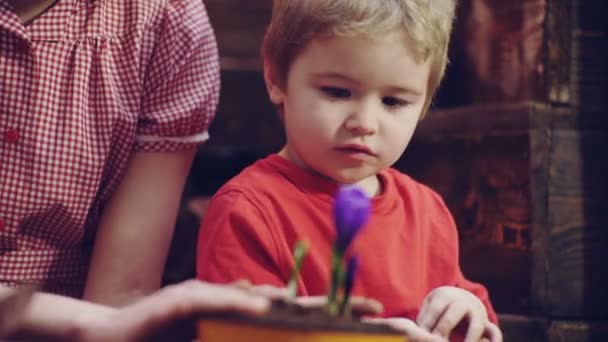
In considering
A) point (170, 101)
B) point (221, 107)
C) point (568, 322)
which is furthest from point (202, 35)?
point (221, 107)

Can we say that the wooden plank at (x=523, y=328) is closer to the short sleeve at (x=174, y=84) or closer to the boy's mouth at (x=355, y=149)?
the boy's mouth at (x=355, y=149)

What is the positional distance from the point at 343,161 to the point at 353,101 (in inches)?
4.2

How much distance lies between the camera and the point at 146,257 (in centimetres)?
179

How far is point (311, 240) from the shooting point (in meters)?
1.56

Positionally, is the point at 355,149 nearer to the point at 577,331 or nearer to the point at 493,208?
the point at 493,208

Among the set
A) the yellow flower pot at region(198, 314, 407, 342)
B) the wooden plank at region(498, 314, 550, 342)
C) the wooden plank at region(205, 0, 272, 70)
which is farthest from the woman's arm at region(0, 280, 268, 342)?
the wooden plank at region(205, 0, 272, 70)

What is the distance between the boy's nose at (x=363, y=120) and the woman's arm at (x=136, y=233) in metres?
0.44

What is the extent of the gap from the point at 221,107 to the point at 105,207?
54.6 inches

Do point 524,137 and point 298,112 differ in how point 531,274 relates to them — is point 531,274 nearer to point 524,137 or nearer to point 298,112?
point 524,137


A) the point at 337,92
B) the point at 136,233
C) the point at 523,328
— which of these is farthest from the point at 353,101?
the point at 523,328

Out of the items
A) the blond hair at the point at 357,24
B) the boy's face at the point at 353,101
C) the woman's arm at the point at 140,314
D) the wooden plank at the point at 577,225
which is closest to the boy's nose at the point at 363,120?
the boy's face at the point at 353,101

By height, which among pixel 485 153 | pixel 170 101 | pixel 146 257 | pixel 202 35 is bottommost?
pixel 146 257

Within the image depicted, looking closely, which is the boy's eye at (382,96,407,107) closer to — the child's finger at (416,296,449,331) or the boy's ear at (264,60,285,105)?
the boy's ear at (264,60,285,105)

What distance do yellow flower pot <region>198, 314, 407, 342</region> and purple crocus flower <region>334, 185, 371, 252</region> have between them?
0.08m
